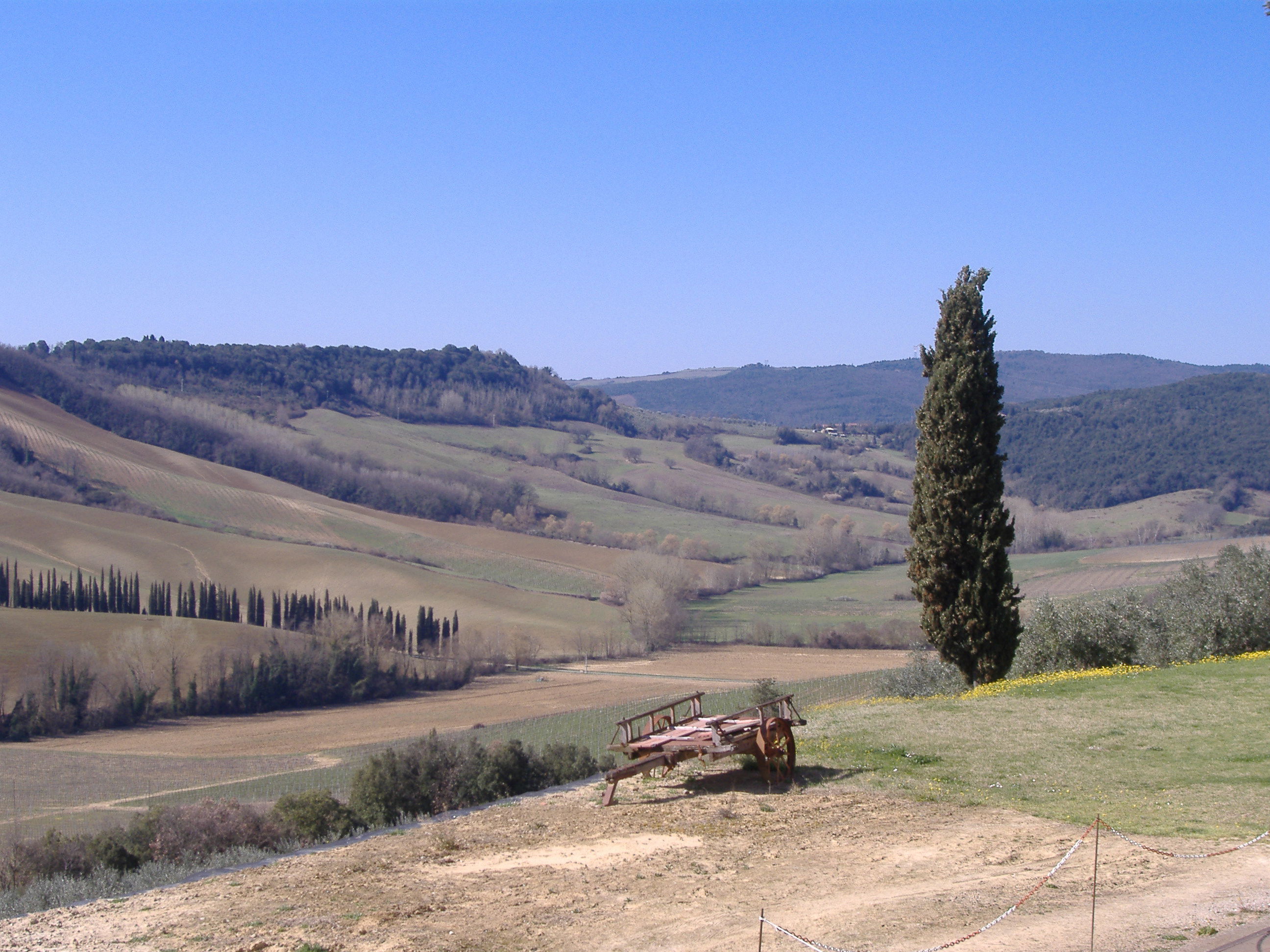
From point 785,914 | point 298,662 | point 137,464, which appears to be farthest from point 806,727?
point 137,464

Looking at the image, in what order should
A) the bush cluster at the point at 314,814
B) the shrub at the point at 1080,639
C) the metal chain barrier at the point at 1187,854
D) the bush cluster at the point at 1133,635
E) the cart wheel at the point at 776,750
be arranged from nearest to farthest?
the metal chain barrier at the point at 1187,854
the cart wheel at the point at 776,750
the bush cluster at the point at 314,814
the bush cluster at the point at 1133,635
the shrub at the point at 1080,639

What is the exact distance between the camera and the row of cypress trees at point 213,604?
316 feet

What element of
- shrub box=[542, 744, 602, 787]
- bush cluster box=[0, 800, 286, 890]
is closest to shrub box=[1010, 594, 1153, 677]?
shrub box=[542, 744, 602, 787]

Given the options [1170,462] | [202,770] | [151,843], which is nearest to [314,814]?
[151,843]

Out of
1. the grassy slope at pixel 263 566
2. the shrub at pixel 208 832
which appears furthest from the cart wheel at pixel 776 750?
the grassy slope at pixel 263 566

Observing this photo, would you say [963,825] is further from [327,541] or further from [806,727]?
[327,541]

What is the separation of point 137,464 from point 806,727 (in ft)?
510

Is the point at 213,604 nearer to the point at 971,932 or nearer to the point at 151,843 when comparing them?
the point at 151,843

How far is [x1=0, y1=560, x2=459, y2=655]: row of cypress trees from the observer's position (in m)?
96.2

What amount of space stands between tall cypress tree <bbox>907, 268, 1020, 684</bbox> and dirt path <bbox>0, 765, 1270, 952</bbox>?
13.0 m

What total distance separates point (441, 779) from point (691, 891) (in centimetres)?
992

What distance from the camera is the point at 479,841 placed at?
12.5 metres

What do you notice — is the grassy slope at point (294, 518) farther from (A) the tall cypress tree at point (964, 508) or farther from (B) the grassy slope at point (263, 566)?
(A) the tall cypress tree at point (964, 508)

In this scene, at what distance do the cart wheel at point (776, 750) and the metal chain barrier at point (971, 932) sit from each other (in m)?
4.45
